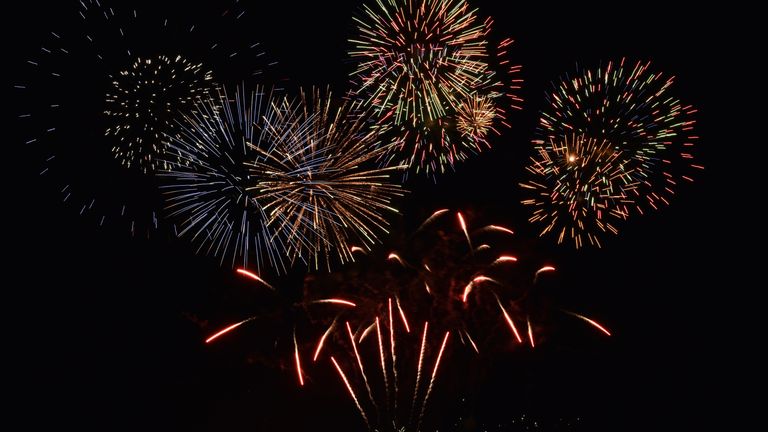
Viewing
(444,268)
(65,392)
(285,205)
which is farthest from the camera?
(65,392)

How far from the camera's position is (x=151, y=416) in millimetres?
11484

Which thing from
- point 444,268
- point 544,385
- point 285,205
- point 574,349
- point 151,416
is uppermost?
point 285,205

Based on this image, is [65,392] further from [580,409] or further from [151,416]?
[580,409]

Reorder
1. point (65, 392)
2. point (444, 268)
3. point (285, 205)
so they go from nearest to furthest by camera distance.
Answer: point (285, 205), point (444, 268), point (65, 392)

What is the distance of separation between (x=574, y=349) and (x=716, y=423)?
3432mm

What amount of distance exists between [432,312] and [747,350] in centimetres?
803

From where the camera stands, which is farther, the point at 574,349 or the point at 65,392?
the point at 574,349

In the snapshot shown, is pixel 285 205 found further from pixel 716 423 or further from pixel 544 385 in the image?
pixel 716 423

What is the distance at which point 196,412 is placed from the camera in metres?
11.5

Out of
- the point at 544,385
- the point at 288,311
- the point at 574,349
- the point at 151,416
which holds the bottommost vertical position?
the point at 151,416

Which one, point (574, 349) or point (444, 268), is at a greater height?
point (444, 268)

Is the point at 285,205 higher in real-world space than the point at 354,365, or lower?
higher

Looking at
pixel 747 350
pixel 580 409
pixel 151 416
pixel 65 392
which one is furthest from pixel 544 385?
pixel 65 392

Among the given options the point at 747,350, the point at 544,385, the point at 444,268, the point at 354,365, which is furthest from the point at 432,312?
the point at 747,350
